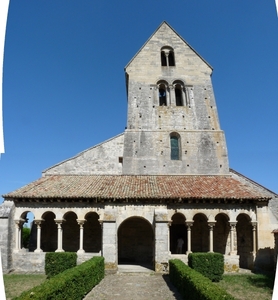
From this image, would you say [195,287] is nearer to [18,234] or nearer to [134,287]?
[134,287]

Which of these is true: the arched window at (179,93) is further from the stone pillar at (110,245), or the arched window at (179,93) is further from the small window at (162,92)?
the stone pillar at (110,245)

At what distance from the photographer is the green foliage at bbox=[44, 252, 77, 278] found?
15.3 m

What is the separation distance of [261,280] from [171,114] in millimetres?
13679

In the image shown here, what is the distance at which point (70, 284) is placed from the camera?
32.1 feet

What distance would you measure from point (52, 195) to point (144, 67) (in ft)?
44.4

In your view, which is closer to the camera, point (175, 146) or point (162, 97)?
point (175, 146)

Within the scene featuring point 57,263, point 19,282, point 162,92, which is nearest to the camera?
point 19,282

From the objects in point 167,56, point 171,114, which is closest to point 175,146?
point 171,114

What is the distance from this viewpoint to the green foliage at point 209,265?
14.6m

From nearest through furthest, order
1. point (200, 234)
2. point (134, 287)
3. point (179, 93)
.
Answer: point (134, 287)
point (200, 234)
point (179, 93)

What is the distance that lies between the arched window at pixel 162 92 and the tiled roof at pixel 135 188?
23.8ft

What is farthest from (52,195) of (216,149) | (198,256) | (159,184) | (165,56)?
(165,56)

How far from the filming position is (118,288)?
12.6 meters

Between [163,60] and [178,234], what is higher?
[163,60]
